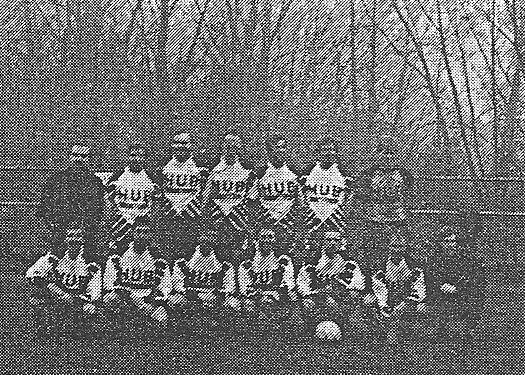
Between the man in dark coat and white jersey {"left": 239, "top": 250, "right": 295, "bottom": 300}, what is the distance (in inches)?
20.0

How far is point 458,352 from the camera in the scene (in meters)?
2.93

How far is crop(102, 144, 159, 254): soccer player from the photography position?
9.55 feet

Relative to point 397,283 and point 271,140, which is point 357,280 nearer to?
point 397,283

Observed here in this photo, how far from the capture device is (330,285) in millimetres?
2928

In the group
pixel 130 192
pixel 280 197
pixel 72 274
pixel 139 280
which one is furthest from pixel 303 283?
pixel 72 274

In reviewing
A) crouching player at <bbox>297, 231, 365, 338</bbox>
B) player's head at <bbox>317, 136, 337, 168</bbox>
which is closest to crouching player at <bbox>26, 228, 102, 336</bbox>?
crouching player at <bbox>297, 231, 365, 338</bbox>

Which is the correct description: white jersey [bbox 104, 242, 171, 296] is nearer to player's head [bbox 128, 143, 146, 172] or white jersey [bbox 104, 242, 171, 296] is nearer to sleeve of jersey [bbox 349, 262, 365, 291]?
player's head [bbox 128, 143, 146, 172]

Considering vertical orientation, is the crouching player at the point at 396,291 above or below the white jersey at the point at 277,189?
below

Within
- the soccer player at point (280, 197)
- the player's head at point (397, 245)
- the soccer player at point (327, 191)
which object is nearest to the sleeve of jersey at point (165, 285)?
the soccer player at point (280, 197)

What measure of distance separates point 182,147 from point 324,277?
641 millimetres

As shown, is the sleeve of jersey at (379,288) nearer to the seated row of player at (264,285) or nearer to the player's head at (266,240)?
the seated row of player at (264,285)

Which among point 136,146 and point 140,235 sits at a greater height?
point 136,146

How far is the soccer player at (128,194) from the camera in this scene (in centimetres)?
291

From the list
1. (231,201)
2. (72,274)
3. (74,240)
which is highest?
(231,201)
